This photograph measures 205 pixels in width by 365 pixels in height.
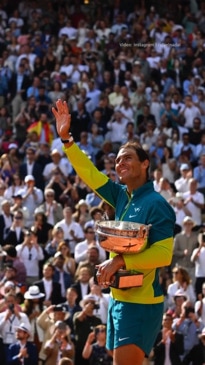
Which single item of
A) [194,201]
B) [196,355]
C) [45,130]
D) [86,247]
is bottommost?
[196,355]

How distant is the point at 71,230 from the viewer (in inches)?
707

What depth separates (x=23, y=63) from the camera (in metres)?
24.5

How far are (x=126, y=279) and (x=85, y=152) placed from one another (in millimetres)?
13974

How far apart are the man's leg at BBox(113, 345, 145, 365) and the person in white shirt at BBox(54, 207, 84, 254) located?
11.2 meters

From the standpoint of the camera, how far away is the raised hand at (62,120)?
23.2ft

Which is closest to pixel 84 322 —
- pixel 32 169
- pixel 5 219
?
pixel 5 219

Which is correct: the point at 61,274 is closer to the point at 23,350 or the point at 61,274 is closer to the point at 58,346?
the point at 58,346

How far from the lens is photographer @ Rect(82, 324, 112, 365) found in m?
13.8

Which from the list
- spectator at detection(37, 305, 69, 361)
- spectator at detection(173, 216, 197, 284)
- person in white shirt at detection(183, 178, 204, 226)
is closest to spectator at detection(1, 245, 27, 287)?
spectator at detection(37, 305, 69, 361)

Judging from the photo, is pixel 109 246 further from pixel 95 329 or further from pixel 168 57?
pixel 168 57

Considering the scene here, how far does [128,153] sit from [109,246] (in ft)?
2.10

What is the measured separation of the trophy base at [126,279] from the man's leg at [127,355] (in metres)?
0.36

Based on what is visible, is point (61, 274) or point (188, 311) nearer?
point (188, 311)

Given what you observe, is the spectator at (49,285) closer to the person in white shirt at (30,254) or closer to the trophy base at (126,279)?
the person in white shirt at (30,254)
